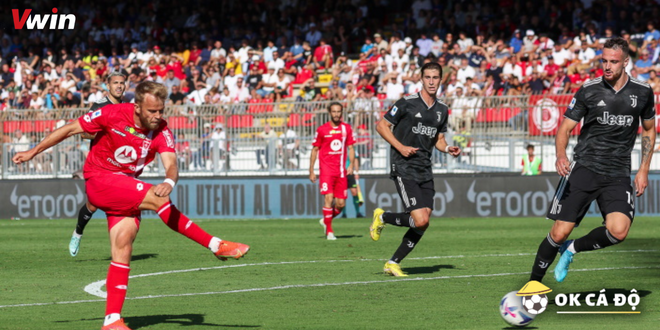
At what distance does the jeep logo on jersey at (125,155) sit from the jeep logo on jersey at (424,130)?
4286 mm

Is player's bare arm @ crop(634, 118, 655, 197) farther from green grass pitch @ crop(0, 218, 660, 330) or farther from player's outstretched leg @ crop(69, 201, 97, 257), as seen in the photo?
player's outstretched leg @ crop(69, 201, 97, 257)

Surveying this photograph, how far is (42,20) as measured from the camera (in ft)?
128

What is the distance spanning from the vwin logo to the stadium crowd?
340 mm

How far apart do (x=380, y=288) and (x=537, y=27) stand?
20327 mm

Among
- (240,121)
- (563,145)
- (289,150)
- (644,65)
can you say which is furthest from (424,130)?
(644,65)

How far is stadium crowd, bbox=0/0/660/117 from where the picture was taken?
2691 centimetres

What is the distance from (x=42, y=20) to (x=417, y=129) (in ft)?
100

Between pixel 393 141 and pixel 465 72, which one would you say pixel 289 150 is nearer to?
pixel 465 72

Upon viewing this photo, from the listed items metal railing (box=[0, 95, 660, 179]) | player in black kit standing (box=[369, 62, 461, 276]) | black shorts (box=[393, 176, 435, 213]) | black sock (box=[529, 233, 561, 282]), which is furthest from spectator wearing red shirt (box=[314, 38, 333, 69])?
black sock (box=[529, 233, 561, 282])

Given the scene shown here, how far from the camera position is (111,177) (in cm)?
780

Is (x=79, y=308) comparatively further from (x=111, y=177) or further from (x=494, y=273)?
(x=494, y=273)

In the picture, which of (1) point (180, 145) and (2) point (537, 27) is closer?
(1) point (180, 145)

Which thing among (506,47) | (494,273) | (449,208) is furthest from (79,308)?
(506,47)

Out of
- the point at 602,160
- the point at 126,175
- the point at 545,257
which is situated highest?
the point at 602,160
